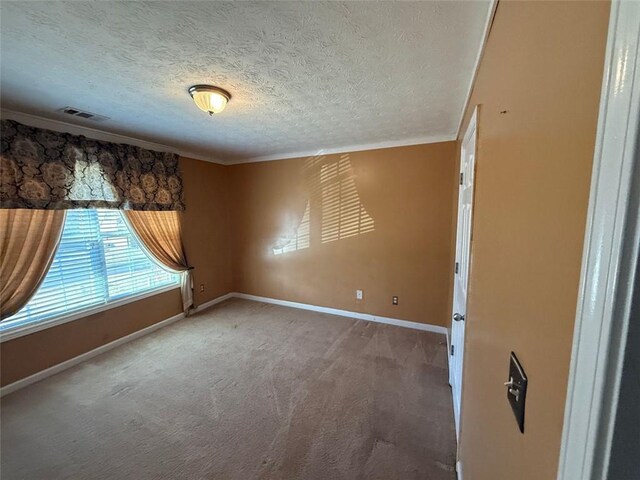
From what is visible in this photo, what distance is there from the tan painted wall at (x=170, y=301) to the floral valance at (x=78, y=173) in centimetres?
49

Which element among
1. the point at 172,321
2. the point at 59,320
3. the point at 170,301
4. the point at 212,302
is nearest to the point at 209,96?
the point at 59,320

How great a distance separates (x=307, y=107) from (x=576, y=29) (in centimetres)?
196

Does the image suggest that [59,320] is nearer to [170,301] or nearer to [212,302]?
[170,301]

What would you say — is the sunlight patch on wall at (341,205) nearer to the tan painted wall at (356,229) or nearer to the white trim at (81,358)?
the tan painted wall at (356,229)

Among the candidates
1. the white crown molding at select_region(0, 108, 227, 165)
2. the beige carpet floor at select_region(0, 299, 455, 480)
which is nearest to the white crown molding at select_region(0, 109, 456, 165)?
the white crown molding at select_region(0, 108, 227, 165)

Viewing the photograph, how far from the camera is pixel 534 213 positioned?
59cm

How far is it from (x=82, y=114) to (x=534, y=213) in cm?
323

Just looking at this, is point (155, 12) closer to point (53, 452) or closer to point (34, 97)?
point (34, 97)

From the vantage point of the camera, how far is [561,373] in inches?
Answer: 16.8

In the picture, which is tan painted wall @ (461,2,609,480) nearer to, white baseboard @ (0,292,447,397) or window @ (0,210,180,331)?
white baseboard @ (0,292,447,397)

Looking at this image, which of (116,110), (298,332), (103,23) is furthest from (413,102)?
(298,332)

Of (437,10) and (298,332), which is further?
(298,332)

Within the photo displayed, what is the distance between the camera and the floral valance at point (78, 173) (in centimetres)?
215

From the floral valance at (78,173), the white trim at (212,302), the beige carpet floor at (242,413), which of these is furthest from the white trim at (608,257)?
the white trim at (212,302)
